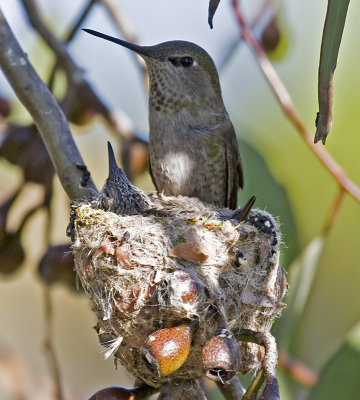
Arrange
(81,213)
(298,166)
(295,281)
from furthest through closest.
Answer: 1. (298,166)
2. (295,281)
3. (81,213)

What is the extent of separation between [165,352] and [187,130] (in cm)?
172

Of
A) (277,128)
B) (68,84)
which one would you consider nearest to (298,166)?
(277,128)

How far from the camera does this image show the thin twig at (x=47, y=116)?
2.37 metres

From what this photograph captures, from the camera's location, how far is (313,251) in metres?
3.14

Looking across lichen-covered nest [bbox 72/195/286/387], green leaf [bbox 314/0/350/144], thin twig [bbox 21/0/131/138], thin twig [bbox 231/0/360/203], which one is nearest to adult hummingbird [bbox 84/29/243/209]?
thin twig [bbox 21/0/131/138]

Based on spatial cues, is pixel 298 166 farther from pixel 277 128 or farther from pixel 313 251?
pixel 313 251

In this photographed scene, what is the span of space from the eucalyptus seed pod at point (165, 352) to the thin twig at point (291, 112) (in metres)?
1.10

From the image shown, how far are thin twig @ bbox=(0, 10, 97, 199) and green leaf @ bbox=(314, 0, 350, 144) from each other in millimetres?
892

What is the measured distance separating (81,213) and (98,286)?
30cm

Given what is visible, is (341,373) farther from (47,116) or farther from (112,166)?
(47,116)

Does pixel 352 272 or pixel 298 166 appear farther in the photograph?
pixel 352 272

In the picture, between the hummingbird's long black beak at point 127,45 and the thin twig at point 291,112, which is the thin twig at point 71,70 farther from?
the thin twig at point 291,112

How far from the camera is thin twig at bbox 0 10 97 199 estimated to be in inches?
93.2

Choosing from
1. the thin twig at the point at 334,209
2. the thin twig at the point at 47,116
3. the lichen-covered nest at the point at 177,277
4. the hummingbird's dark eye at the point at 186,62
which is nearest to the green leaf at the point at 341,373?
the thin twig at the point at 334,209
